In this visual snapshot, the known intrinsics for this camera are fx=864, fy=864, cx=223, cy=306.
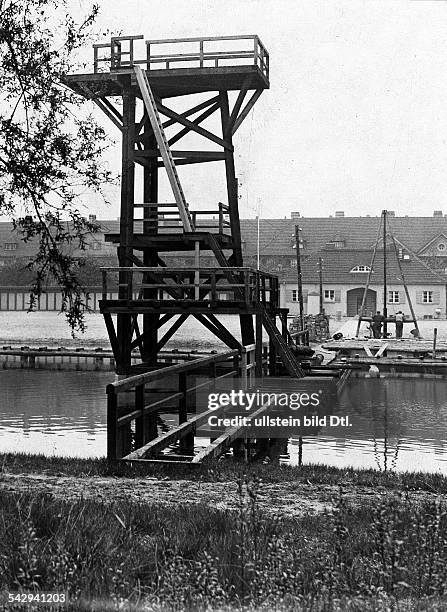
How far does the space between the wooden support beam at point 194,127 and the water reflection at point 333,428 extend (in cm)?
615

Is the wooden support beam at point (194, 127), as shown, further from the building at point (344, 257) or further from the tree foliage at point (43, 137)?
the building at point (344, 257)

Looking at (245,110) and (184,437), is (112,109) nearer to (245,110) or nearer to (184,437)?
(245,110)

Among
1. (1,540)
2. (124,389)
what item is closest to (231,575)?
(1,540)

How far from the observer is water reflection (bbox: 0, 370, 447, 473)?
1391 cm

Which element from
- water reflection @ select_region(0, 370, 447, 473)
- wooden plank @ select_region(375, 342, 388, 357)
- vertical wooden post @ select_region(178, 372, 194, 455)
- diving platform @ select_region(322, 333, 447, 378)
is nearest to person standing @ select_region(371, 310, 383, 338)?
diving platform @ select_region(322, 333, 447, 378)

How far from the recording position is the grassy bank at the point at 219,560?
410cm

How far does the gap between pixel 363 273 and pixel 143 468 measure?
5266 centimetres

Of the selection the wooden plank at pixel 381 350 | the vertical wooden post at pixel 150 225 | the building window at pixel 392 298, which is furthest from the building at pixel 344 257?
the vertical wooden post at pixel 150 225

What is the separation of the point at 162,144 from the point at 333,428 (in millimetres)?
7045

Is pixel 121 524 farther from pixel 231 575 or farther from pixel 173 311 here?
pixel 173 311

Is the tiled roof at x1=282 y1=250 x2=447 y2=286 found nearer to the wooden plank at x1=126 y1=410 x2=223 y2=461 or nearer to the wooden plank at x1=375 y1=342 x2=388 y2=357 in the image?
the wooden plank at x1=375 y1=342 x2=388 y2=357

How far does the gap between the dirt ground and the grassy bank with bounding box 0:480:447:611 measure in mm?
815

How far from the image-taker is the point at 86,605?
3990 mm

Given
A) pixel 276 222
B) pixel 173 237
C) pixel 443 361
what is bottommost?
pixel 443 361
